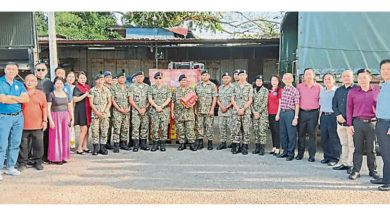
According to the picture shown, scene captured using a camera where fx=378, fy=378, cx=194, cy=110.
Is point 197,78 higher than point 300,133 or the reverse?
higher

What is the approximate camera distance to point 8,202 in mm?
4020

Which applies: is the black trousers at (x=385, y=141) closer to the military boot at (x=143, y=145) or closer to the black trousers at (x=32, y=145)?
the military boot at (x=143, y=145)

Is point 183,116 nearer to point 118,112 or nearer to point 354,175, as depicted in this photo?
point 118,112

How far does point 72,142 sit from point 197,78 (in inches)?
109

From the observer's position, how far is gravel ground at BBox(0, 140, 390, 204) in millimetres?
4137

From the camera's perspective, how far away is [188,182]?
4.80m

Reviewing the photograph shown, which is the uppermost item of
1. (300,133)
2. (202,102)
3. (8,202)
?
(202,102)

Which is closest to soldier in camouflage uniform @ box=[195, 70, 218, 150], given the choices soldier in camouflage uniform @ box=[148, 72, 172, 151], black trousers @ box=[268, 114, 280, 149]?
soldier in camouflage uniform @ box=[148, 72, 172, 151]

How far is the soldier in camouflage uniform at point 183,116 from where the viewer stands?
690cm

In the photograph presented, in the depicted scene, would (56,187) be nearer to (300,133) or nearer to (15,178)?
(15,178)

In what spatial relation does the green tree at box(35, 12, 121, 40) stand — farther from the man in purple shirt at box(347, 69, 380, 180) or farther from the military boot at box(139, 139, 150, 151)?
the man in purple shirt at box(347, 69, 380, 180)

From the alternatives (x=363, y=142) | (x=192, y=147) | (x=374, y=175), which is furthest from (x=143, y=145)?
(x=374, y=175)

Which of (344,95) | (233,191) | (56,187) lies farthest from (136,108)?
(344,95)

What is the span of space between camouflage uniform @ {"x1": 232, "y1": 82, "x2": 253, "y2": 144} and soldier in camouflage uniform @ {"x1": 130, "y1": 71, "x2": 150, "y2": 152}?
5.31 feet
